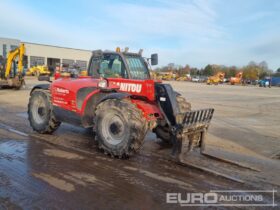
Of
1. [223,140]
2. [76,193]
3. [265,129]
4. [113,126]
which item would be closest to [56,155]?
[113,126]

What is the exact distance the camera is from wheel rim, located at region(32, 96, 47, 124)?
8180 mm

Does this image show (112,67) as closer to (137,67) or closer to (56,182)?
(137,67)

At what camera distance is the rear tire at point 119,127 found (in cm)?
600

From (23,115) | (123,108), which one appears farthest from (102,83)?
(23,115)

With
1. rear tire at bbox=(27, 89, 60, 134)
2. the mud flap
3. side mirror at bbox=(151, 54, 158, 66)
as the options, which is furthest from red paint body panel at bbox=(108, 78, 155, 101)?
rear tire at bbox=(27, 89, 60, 134)

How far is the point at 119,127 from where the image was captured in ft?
20.7

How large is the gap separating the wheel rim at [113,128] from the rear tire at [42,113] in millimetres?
2096

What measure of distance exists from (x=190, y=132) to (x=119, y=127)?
1466 mm

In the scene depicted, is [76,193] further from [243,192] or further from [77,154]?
[243,192]

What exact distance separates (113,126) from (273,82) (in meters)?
82.0

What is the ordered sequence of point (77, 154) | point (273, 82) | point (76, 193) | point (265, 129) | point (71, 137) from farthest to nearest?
point (273, 82) → point (265, 129) → point (71, 137) → point (77, 154) → point (76, 193)

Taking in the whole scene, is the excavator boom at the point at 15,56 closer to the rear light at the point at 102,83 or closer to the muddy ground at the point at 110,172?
the muddy ground at the point at 110,172

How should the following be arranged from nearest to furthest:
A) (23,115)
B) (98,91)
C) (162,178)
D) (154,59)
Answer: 1. (162,178)
2. (98,91)
3. (154,59)
4. (23,115)

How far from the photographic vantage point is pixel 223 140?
870cm
